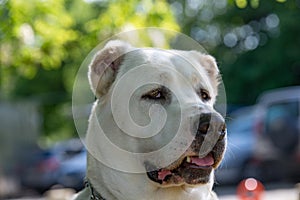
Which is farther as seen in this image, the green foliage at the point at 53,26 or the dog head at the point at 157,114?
the green foliage at the point at 53,26

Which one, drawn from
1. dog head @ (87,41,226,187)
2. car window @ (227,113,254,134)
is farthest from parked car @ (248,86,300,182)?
dog head @ (87,41,226,187)

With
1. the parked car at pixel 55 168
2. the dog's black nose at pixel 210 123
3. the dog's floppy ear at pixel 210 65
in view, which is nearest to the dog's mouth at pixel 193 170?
the dog's black nose at pixel 210 123

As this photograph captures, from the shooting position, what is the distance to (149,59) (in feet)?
11.4

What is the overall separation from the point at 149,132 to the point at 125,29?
4465mm

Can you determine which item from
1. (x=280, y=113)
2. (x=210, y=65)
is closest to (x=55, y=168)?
(x=280, y=113)

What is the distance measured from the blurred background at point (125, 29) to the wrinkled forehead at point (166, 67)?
0.55 meters

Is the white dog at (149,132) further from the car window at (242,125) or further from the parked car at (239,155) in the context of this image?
the car window at (242,125)

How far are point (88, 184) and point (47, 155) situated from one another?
1617 centimetres

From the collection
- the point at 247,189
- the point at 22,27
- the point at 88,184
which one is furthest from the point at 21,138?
the point at 88,184

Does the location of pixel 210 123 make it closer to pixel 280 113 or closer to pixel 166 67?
pixel 166 67

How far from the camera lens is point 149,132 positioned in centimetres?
333

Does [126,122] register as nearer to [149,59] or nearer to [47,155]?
[149,59]

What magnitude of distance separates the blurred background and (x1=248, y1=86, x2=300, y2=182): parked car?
2 cm

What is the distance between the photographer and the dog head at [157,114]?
3117mm
